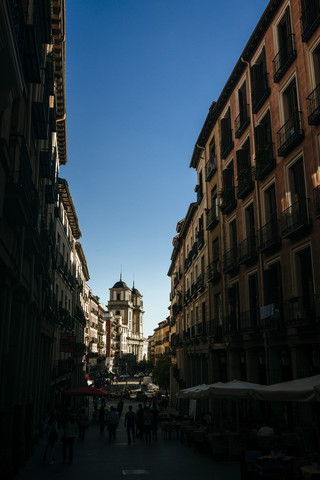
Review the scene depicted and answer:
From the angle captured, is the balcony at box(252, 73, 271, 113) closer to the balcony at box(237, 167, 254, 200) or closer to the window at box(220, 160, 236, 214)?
the balcony at box(237, 167, 254, 200)

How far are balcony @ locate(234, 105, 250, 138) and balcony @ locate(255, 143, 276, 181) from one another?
10.1 ft

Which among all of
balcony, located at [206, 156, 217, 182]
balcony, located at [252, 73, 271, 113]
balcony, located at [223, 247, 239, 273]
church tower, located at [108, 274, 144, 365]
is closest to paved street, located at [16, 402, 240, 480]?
balcony, located at [223, 247, 239, 273]

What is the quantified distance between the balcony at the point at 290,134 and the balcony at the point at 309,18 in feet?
9.92

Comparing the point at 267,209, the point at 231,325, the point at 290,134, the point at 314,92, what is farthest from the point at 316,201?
the point at 231,325

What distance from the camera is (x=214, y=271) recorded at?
28781 millimetres

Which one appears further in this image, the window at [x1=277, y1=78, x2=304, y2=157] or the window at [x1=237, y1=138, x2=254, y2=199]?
the window at [x1=237, y1=138, x2=254, y2=199]

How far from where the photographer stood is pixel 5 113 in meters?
Result: 10.5

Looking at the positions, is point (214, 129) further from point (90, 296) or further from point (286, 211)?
point (90, 296)

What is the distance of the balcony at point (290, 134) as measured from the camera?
1761 centimetres

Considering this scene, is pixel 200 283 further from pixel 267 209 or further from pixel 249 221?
pixel 267 209

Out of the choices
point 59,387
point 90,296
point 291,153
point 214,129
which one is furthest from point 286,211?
point 90,296

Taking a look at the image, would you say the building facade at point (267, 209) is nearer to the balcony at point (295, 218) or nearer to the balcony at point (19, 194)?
the balcony at point (295, 218)

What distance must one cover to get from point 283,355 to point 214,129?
18083 mm

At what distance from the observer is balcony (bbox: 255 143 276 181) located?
66.5 ft
